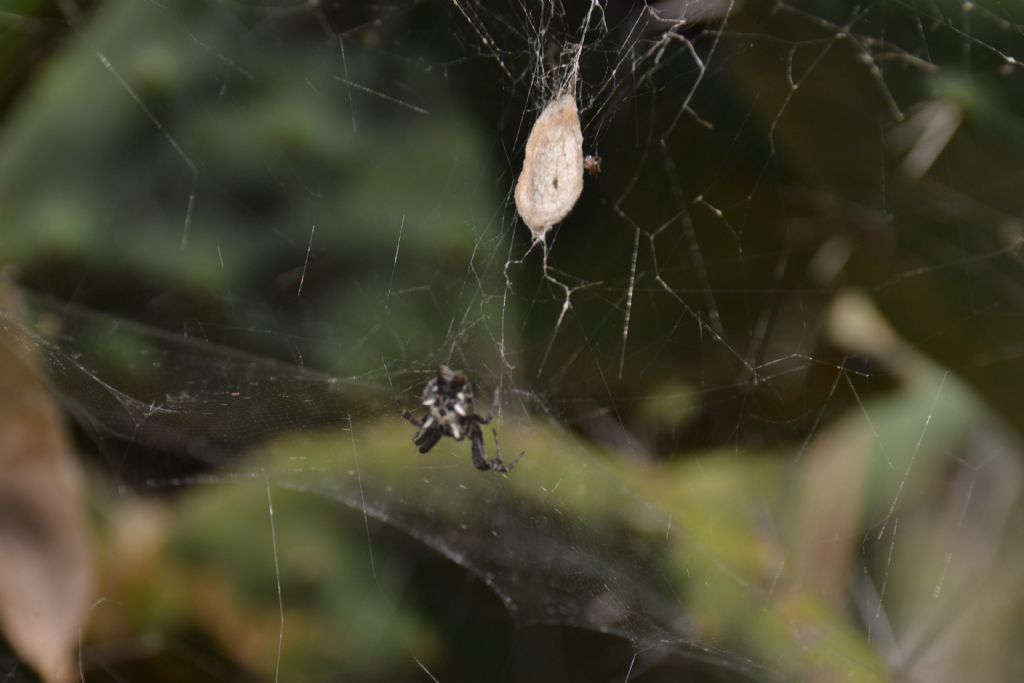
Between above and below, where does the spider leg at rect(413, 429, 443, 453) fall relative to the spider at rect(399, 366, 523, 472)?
below

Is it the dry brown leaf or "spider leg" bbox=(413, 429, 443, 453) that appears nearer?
"spider leg" bbox=(413, 429, 443, 453)

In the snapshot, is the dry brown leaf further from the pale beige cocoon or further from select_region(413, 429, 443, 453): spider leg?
the pale beige cocoon

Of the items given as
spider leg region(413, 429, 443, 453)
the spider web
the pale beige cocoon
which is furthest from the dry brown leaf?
the pale beige cocoon

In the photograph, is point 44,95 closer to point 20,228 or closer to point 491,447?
point 20,228

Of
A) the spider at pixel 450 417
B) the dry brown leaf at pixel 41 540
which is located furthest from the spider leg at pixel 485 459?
the dry brown leaf at pixel 41 540

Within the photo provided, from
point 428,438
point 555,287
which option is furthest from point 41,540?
point 555,287

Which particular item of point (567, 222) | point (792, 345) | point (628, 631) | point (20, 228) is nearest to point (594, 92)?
point (567, 222)

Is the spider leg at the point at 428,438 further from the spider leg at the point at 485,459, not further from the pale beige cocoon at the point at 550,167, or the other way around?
the pale beige cocoon at the point at 550,167
